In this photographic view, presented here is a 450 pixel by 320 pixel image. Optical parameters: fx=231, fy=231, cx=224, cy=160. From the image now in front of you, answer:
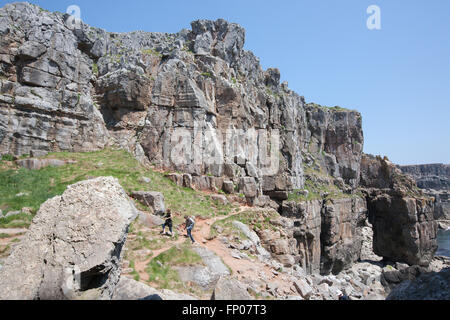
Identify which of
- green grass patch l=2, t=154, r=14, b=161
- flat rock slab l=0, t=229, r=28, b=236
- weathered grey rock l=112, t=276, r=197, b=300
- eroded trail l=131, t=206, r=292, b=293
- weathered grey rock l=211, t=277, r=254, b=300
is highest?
green grass patch l=2, t=154, r=14, b=161

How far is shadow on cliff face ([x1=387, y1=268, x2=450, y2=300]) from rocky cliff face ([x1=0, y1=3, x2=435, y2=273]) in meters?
14.4

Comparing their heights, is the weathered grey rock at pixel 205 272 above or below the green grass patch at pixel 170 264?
below

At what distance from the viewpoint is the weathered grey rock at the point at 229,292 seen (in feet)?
25.9

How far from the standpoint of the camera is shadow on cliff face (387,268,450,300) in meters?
5.37

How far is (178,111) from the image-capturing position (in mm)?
29609

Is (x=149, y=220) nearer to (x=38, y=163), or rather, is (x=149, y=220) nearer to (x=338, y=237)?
(x=38, y=163)

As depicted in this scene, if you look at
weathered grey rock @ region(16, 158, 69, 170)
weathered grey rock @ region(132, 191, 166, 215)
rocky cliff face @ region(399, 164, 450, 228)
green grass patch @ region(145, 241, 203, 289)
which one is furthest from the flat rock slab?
rocky cliff face @ region(399, 164, 450, 228)

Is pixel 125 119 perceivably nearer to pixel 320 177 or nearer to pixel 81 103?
pixel 81 103

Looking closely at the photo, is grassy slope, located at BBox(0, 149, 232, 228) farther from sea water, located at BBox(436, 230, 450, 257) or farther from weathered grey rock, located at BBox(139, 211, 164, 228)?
sea water, located at BBox(436, 230, 450, 257)

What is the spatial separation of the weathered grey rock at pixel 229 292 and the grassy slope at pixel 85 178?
12113mm

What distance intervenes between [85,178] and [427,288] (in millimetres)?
20904

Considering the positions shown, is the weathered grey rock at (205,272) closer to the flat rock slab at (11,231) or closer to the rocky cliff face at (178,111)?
the flat rock slab at (11,231)

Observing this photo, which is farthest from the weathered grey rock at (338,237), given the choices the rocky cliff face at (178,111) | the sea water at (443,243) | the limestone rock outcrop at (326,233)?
the sea water at (443,243)

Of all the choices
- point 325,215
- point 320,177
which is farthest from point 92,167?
point 320,177
